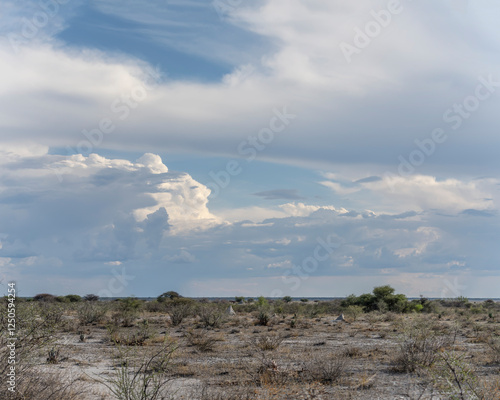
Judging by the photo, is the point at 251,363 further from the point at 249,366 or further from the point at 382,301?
the point at 382,301

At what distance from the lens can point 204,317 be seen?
106 ft

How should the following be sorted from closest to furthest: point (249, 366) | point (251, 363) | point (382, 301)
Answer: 1. point (249, 366)
2. point (251, 363)
3. point (382, 301)

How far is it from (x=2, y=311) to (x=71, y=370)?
20.5 ft

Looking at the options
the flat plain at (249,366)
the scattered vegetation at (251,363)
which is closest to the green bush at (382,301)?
the scattered vegetation at (251,363)

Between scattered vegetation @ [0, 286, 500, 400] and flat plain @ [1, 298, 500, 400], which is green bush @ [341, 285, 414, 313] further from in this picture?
flat plain @ [1, 298, 500, 400]

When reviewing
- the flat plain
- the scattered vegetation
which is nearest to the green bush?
the scattered vegetation

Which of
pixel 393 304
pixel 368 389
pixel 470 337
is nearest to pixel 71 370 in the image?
pixel 368 389

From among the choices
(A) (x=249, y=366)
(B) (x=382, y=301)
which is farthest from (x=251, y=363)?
(B) (x=382, y=301)

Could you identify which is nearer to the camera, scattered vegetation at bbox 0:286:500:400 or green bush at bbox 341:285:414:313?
scattered vegetation at bbox 0:286:500:400

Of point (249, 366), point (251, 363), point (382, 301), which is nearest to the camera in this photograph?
point (249, 366)

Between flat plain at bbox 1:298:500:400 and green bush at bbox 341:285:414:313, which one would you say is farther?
green bush at bbox 341:285:414:313

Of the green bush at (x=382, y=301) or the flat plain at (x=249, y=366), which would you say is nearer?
the flat plain at (x=249, y=366)

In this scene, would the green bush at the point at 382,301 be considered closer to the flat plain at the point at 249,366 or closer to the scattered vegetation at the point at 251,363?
the scattered vegetation at the point at 251,363

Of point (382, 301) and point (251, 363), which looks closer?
point (251, 363)
